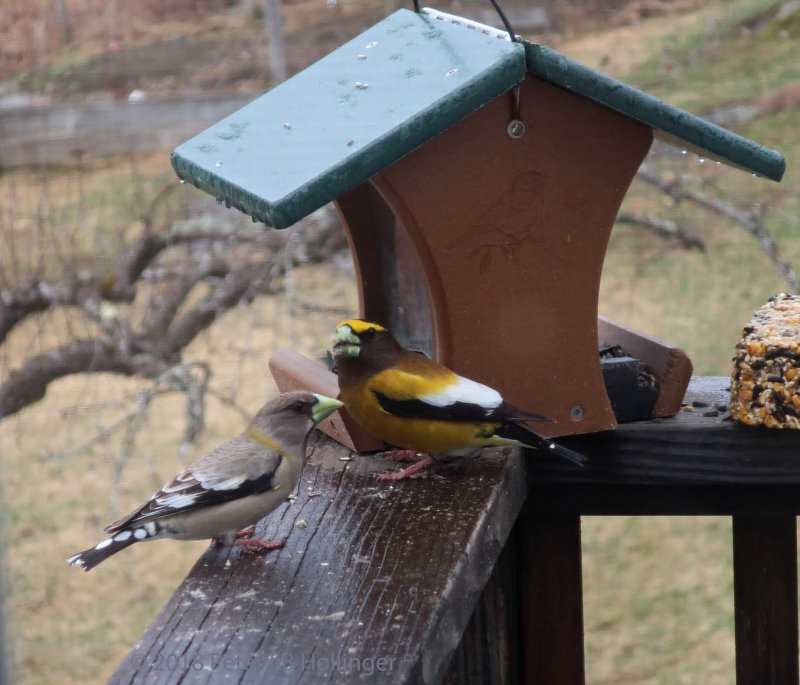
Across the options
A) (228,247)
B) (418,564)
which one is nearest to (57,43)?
(228,247)

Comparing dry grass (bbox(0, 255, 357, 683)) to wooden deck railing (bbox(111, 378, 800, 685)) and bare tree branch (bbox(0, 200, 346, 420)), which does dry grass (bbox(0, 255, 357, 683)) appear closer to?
bare tree branch (bbox(0, 200, 346, 420))

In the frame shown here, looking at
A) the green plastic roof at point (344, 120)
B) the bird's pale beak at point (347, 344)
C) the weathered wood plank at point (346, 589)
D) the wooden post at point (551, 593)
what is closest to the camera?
the weathered wood plank at point (346, 589)

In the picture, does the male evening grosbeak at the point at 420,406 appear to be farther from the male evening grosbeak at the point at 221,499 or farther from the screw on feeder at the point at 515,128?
the screw on feeder at the point at 515,128

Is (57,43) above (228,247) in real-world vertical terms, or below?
above

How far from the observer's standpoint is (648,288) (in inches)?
302

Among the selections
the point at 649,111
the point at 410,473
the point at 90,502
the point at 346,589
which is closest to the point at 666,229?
the point at 90,502

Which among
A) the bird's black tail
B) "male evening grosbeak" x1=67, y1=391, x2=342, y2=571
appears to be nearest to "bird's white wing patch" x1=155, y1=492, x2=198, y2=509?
"male evening grosbeak" x1=67, y1=391, x2=342, y2=571

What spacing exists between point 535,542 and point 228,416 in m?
5.16

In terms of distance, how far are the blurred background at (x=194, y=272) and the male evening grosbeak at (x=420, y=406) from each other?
279cm

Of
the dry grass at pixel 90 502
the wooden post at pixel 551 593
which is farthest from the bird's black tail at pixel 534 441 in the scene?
the dry grass at pixel 90 502

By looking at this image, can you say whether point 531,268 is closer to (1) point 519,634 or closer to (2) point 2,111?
(1) point 519,634

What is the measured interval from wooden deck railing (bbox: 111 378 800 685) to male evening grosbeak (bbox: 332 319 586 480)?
6 cm

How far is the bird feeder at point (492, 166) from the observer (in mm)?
1854

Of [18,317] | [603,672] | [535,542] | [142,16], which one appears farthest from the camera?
[142,16]
